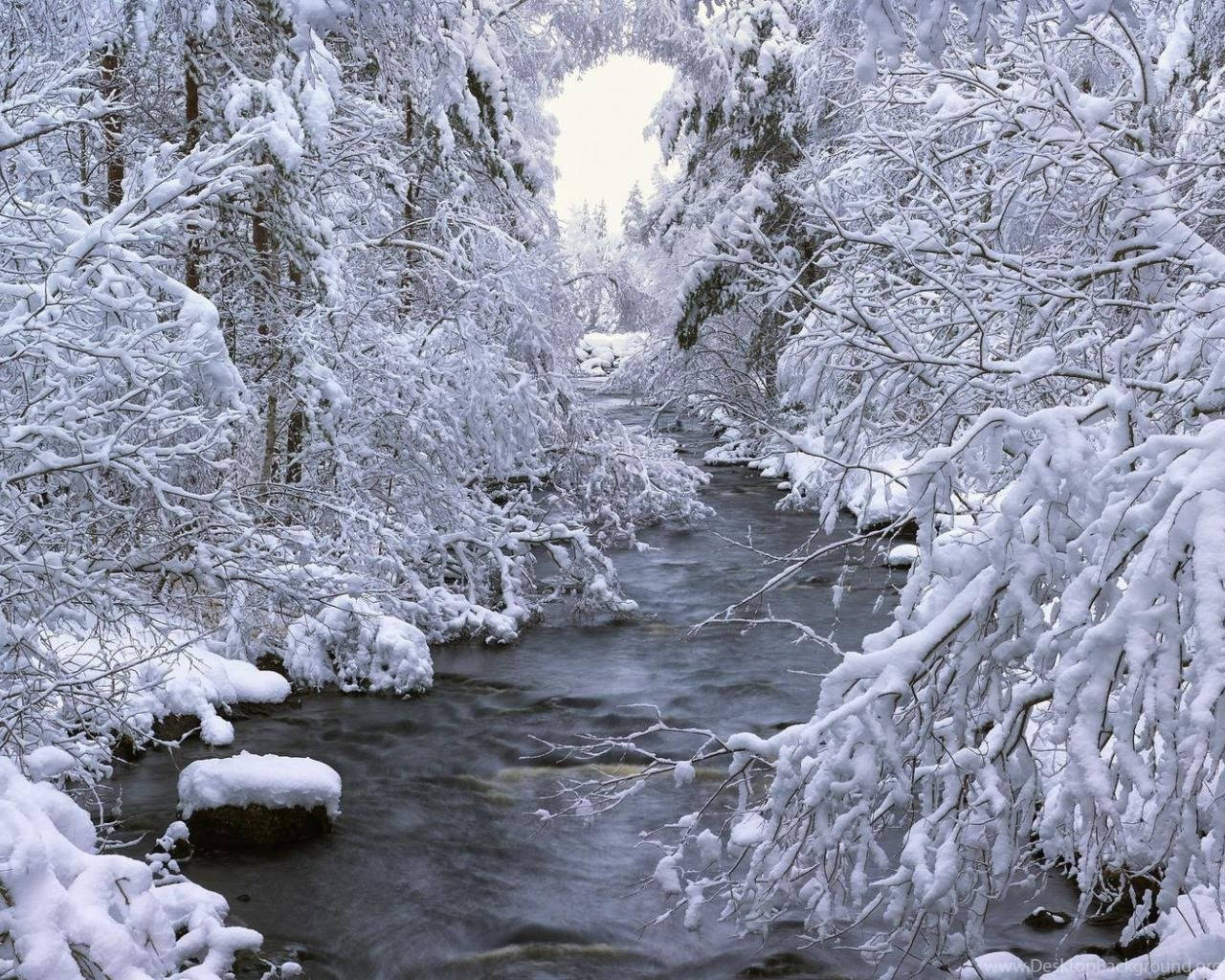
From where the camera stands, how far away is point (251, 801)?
8109 mm

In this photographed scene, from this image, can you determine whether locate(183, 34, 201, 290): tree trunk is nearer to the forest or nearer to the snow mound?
the forest

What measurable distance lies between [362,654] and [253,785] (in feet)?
11.9

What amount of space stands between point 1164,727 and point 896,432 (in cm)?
225

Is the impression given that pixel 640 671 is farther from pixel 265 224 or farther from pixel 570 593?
pixel 265 224

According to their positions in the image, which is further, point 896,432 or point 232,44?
point 232,44

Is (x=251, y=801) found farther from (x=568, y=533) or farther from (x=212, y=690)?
(x=568, y=533)

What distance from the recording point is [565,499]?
58.0ft

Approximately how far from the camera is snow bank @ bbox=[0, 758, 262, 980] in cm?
374

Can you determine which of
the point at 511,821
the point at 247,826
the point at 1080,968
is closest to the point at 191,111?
the point at 247,826

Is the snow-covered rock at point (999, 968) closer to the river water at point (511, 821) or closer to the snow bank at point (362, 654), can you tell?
the river water at point (511, 821)

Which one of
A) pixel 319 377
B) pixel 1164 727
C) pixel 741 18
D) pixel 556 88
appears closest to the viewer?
pixel 1164 727

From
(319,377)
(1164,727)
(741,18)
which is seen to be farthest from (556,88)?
(1164,727)

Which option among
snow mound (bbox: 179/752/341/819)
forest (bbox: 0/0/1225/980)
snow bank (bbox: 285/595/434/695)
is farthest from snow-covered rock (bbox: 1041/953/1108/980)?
snow bank (bbox: 285/595/434/695)

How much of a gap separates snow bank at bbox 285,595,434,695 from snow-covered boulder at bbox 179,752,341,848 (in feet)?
9.88
